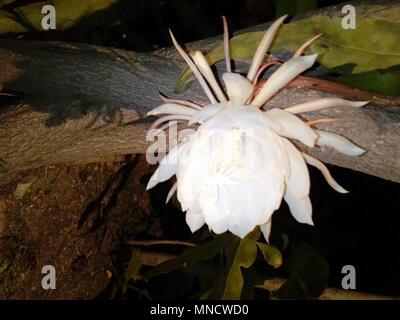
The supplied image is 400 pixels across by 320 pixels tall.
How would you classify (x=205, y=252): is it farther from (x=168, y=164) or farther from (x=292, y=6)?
(x=292, y=6)

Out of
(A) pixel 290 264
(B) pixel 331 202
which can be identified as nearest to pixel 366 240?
(B) pixel 331 202

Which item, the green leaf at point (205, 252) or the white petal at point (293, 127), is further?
the green leaf at point (205, 252)

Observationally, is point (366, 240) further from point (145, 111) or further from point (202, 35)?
point (145, 111)

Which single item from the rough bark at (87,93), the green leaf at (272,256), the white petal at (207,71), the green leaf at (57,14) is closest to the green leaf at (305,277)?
the green leaf at (272,256)

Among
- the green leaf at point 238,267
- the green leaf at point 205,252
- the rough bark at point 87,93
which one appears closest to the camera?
the rough bark at point 87,93

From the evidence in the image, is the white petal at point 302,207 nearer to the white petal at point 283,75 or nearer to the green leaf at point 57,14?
the white petal at point 283,75

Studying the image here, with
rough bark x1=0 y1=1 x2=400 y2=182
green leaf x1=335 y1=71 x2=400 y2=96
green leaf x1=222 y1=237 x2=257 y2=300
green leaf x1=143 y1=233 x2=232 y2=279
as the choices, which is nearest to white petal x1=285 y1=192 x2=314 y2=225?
rough bark x1=0 y1=1 x2=400 y2=182

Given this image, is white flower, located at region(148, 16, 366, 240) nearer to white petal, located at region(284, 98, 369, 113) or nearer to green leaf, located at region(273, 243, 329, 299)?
white petal, located at region(284, 98, 369, 113)

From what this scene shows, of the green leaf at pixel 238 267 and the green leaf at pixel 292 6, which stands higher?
the green leaf at pixel 292 6
